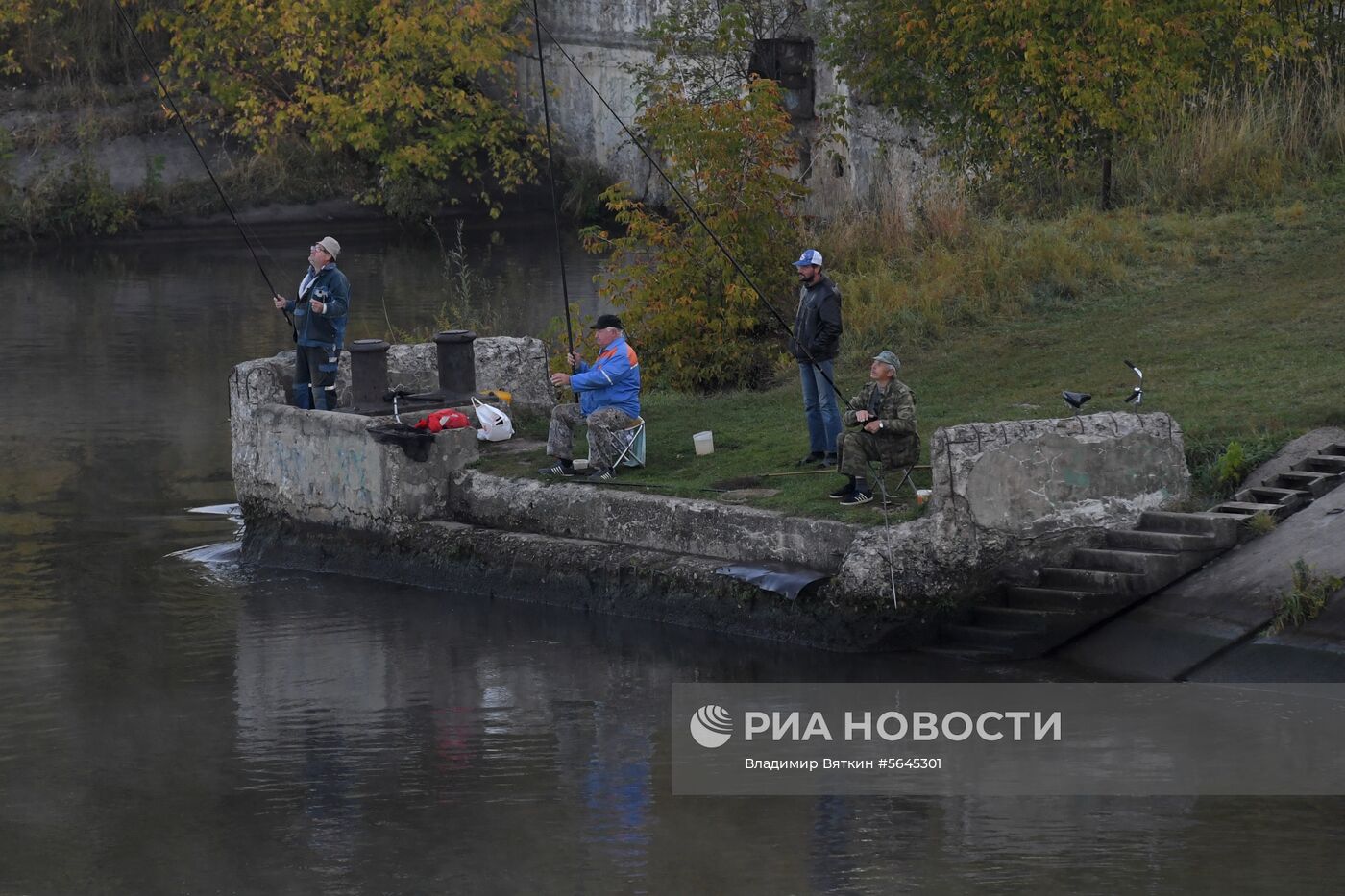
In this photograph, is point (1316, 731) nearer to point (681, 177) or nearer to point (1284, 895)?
point (1284, 895)

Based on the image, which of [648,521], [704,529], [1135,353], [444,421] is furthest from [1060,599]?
[444,421]

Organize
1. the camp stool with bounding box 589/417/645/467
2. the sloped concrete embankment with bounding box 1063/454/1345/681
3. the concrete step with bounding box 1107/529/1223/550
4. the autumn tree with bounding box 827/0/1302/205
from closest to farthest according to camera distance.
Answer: the sloped concrete embankment with bounding box 1063/454/1345/681 < the concrete step with bounding box 1107/529/1223/550 < the camp stool with bounding box 589/417/645/467 < the autumn tree with bounding box 827/0/1302/205

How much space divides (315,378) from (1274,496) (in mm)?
7306

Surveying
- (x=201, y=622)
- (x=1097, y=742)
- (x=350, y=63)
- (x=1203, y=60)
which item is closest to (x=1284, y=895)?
(x=1097, y=742)

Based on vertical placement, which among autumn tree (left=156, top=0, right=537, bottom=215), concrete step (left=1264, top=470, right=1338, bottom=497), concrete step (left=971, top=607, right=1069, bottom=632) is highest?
autumn tree (left=156, top=0, right=537, bottom=215)

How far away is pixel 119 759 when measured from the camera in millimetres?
10656

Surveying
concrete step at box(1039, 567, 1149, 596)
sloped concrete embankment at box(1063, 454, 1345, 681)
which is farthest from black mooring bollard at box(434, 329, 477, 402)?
sloped concrete embankment at box(1063, 454, 1345, 681)

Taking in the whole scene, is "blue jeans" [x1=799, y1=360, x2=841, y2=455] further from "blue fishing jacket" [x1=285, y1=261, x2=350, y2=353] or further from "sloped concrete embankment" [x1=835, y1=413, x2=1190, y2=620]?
"blue fishing jacket" [x1=285, y1=261, x2=350, y2=353]

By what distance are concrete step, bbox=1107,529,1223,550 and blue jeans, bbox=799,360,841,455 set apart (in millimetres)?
2329

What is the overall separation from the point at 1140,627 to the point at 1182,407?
2883 mm

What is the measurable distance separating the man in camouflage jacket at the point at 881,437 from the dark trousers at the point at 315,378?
4.59m

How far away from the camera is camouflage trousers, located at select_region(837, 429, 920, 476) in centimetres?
1281

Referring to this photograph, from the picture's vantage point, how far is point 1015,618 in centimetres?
1214

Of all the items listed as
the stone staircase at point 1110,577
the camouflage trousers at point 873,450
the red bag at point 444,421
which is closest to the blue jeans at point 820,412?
the camouflage trousers at point 873,450
